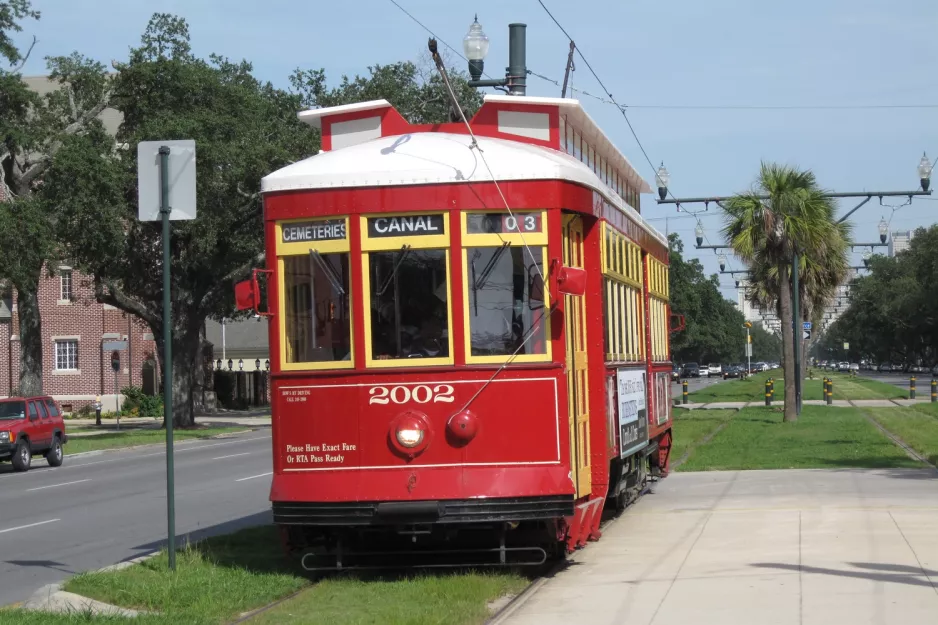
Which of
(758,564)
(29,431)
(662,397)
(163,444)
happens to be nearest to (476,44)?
(662,397)

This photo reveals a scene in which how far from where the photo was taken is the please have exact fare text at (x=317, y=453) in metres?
9.71

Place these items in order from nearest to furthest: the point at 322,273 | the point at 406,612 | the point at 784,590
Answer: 1. the point at 406,612
2. the point at 784,590
3. the point at 322,273

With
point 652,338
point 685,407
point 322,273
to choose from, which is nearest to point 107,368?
point 685,407

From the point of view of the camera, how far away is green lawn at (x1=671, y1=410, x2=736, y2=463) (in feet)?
85.0

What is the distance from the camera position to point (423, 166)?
388 inches

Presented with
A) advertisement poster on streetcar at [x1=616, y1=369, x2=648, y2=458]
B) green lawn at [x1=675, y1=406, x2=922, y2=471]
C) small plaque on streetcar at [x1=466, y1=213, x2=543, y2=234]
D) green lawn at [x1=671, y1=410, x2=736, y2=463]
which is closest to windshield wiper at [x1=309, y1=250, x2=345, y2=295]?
small plaque on streetcar at [x1=466, y1=213, x2=543, y2=234]

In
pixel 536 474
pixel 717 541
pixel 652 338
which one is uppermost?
pixel 652 338

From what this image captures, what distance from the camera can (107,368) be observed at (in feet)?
199

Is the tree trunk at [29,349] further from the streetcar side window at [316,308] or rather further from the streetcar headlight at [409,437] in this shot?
the streetcar headlight at [409,437]

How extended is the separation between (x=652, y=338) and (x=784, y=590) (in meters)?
6.62

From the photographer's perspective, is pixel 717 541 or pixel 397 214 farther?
pixel 717 541

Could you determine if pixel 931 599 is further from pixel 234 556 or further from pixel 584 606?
pixel 234 556

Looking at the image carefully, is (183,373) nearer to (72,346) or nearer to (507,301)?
(72,346)

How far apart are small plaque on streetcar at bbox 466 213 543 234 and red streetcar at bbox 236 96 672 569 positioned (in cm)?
1
